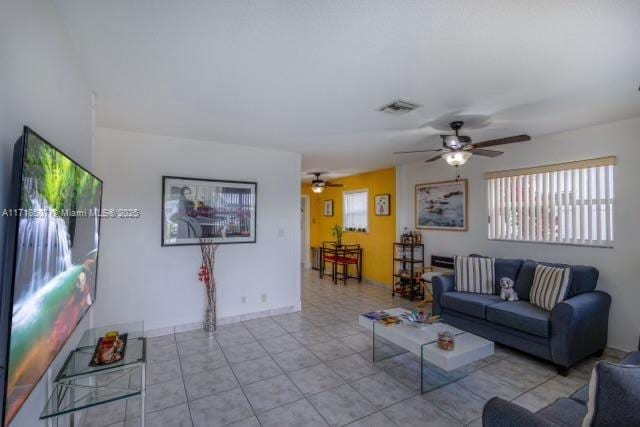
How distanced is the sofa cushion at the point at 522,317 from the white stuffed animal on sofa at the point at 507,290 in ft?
0.30

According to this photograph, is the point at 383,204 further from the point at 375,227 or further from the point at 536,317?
→ the point at 536,317

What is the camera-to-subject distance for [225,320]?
13.3 feet

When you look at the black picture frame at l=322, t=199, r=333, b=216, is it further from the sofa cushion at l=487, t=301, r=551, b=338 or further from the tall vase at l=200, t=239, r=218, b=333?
the sofa cushion at l=487, t=301, r=551, b=338

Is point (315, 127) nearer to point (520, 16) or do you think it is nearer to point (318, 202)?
point (520, 16)

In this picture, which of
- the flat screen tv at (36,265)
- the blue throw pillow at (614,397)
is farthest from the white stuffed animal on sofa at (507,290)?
the flat screen tv at (36,265)

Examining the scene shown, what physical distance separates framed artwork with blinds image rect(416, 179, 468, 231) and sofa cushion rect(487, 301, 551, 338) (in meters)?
1.64

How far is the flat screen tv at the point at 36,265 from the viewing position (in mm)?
862

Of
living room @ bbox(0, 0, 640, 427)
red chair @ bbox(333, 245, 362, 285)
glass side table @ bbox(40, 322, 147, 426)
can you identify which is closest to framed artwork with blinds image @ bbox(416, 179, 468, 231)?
living room @ bbox(0, 0, 640, 427)

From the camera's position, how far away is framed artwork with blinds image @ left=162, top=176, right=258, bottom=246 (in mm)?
3707

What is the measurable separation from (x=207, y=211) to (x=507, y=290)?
12.0 feet

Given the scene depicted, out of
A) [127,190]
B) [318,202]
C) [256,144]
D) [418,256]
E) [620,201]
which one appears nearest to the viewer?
[620,201]

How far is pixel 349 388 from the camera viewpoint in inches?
99.3

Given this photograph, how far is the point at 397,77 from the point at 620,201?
9.34 feet

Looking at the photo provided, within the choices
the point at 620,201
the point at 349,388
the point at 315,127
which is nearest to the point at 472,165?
the point at 620,201
